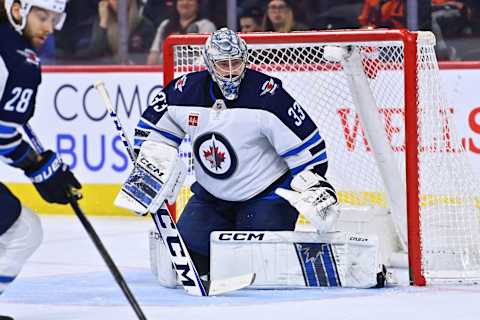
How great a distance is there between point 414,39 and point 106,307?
1.50 metres

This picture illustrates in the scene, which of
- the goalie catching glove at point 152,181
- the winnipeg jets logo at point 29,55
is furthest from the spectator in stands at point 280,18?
the winnipeg jets logo at point 29,55

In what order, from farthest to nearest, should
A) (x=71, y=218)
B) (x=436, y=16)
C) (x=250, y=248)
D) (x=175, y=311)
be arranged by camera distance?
1. (x=71, y=218)
2. (x=436, y=16)
3. (x=250, y=248)
4. (x=175, y=311)

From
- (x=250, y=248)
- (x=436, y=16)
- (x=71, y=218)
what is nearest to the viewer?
(x=250, y=248)

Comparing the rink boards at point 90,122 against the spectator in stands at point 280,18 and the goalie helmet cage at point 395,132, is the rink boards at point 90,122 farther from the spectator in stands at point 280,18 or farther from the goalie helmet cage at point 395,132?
the goalie helmet cage at point 395,132

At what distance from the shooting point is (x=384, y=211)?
225 inches

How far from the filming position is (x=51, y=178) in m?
4.06

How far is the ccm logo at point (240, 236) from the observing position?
500 centimetres

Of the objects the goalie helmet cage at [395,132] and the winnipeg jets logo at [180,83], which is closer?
the goalie helmet cage at [395,132]

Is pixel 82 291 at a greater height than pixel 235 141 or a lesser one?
lesser

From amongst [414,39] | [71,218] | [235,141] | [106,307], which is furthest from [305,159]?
[71,218]

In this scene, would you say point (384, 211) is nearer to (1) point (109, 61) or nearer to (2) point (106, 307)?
(2) point (106, 307)

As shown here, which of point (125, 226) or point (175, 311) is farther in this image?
point (125, 226)

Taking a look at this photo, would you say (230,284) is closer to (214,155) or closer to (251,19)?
(214,155)

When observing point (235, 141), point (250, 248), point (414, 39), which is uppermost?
point (414, 39)
